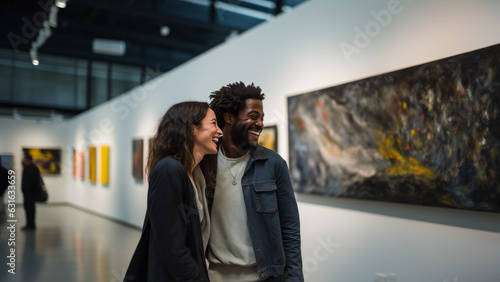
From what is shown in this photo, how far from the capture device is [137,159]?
8891mm

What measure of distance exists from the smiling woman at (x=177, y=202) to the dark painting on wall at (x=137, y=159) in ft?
23.7

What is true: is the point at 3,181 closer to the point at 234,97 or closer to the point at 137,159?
the point at 137,159

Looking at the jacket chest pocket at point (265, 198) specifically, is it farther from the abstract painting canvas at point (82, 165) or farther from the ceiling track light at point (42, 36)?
the abstract painting canvas at point (82, 165)

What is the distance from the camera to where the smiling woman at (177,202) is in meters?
1.47

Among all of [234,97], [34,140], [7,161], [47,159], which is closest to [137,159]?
[7,161]

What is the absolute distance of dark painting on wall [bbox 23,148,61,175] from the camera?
11227mm

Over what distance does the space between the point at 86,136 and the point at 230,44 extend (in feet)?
29.2

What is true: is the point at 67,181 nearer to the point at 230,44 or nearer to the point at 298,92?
the point at 230,44

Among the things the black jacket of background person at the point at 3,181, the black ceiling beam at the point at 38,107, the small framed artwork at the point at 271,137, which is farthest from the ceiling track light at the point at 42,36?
the small framed artwork at the point at 271,137

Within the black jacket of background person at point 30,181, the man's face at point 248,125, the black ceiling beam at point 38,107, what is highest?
the black ceiling beam at point 38,107

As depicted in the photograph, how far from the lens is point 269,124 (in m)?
4.70

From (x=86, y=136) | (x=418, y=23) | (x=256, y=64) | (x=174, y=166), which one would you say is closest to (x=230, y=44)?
(x=256, y=64)

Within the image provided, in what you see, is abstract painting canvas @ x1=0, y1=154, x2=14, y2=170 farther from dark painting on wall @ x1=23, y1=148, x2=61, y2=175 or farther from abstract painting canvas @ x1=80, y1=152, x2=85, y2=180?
abstract painting canvas @ x1=80, y1=152, x2=85, y2=180

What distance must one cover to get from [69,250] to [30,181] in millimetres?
1830
